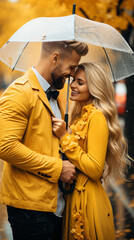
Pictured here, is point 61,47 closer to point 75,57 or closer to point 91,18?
point 75,57

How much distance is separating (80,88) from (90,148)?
61cm

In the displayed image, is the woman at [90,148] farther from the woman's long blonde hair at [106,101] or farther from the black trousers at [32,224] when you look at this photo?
the black trousers at [32,224]

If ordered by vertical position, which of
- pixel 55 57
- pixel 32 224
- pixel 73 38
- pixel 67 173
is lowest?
pixel 32 224

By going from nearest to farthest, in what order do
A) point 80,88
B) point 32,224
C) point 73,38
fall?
point 73,38 → point 32,224 → point 80,88

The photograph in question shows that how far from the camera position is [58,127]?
9.41 feet

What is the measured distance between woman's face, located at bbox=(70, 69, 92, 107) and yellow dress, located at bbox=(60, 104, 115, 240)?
0.41 feet

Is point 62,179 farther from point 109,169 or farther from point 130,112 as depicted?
point 130,112

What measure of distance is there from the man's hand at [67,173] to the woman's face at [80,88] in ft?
2.26

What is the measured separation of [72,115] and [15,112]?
3.36 ft

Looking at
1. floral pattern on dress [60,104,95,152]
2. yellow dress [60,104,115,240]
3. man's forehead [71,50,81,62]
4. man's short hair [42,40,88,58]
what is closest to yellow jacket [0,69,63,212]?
floral pattern on dress [60,104,95,152]

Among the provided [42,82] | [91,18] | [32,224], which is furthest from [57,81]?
[91,18]

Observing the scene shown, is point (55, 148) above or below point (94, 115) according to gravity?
below

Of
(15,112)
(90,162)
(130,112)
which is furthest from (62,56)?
(130,112)

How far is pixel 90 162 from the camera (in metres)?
2.87
